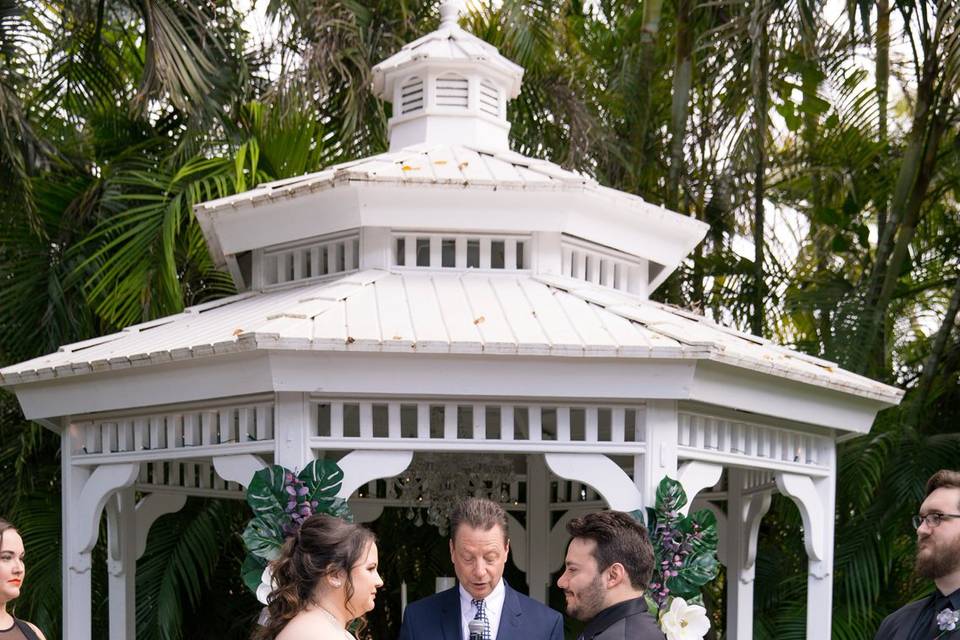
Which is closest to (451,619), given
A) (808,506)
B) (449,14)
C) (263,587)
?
(263,587)

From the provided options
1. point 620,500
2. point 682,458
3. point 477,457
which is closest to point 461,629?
point 620,500

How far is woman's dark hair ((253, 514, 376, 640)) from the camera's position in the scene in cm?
451

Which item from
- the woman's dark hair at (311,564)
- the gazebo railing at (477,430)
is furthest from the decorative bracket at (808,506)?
the woman's dark hair at (311,564)

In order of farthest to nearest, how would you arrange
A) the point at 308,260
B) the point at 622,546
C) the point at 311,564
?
the point at 308,260, the point at 622,546, the point at 311,564

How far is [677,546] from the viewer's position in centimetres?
765

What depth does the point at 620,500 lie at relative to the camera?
770 cm

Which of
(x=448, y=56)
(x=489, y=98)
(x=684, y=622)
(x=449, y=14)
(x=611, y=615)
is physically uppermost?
(x=449, y=14)

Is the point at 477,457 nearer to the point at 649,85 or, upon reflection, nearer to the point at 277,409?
the point at 277,409

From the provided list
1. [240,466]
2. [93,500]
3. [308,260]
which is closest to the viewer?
[240,466]

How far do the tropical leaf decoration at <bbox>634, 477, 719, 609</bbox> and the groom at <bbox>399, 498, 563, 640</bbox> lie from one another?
3.62ft

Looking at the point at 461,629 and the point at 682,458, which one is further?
the point at 682,458

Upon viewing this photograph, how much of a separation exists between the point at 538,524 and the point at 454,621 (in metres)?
4.72

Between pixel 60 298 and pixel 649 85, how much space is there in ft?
20.7

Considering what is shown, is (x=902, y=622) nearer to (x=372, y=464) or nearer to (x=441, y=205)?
(x=372, y=464)
